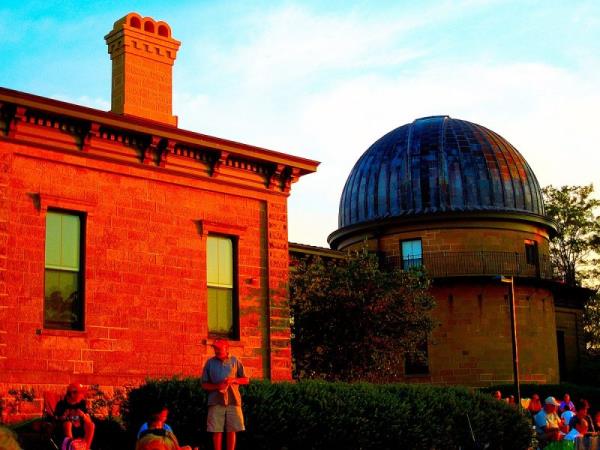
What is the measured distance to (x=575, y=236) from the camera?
60750 millimetres

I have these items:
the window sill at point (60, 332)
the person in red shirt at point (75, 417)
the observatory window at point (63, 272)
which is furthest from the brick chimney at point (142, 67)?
the person in red shirt at point (75, 417)

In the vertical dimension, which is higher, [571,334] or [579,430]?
[571,334]

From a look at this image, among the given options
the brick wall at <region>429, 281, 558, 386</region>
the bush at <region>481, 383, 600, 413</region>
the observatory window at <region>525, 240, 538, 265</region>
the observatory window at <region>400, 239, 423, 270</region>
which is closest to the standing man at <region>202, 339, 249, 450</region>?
the bush at <region>481, 383, 600, 413</region>

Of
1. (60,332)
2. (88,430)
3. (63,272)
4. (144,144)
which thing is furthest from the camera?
(144,144)

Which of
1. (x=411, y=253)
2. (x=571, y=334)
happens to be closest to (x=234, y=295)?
(x=411, y=253)

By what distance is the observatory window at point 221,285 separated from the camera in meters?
21.8

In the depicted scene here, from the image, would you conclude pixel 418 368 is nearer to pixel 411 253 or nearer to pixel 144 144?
pixel 411 253

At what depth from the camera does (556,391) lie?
4009 cm

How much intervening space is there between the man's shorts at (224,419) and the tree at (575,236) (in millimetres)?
46118

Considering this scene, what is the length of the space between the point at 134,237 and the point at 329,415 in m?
6.17

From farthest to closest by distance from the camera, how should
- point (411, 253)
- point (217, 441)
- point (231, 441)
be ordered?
point (411, 253)
point (231, 441)
point (217, 441)

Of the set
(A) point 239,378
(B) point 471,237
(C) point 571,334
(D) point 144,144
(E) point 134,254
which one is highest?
(B) point 471,237

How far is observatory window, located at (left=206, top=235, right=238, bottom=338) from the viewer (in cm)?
2180

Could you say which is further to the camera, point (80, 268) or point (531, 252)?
point (531, 252)
